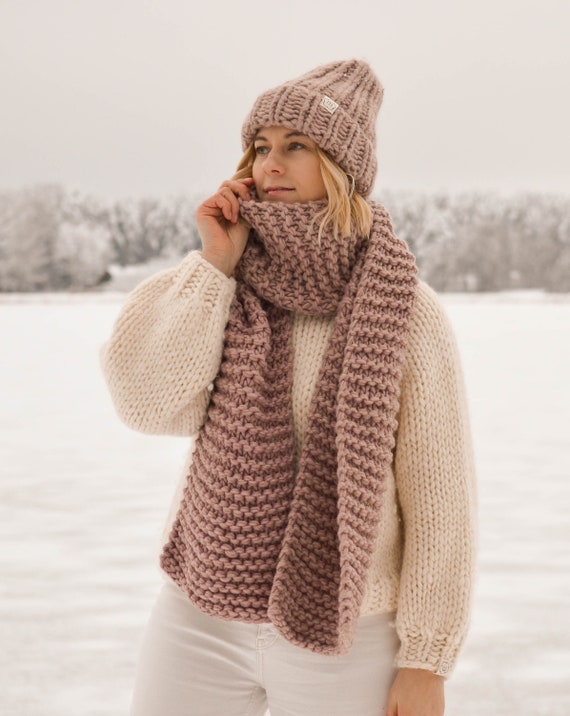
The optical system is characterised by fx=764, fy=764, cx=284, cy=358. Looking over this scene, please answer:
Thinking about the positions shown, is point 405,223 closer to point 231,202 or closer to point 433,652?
point 231,202

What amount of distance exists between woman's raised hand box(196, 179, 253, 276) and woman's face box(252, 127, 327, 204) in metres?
0.04

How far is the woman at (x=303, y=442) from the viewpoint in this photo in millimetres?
1012

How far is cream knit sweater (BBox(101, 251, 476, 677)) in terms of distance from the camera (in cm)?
102

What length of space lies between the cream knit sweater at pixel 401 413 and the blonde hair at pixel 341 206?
0.44ft

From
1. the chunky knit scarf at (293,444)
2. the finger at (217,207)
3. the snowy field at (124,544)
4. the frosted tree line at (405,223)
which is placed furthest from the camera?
the frosted tree line at (405,223)

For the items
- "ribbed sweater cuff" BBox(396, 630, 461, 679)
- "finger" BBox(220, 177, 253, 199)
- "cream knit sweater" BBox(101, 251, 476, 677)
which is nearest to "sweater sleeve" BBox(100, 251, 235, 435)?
"cream knit sweater" BBox(101, 251, 476, 677)

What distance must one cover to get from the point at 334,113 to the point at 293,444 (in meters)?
0.49

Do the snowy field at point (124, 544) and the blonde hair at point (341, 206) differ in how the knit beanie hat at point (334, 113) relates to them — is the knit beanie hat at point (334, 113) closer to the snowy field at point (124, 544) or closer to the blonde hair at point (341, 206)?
the blonde hair at point (341, 206)

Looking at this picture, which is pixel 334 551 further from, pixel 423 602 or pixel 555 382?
pixel 555 382

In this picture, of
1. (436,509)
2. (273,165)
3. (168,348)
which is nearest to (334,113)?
(273,165)

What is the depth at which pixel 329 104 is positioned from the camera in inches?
44.4

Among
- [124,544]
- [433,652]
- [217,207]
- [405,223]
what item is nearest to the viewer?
[433,652]

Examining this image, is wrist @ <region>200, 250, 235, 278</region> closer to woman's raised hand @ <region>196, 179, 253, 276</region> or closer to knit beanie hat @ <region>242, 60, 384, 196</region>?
woman's raised hand @ <region>196, 179, 253, 276</region>

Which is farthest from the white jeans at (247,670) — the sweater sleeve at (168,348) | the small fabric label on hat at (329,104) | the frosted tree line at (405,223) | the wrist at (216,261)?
the frosted tree line at (405,223)
